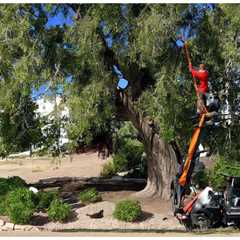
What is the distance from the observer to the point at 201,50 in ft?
55.9

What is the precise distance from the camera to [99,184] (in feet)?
80.2

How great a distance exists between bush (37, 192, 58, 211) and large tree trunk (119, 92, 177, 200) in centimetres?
330

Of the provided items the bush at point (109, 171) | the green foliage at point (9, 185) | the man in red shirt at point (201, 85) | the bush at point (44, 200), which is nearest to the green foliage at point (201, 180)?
the bush at point (44, 200)

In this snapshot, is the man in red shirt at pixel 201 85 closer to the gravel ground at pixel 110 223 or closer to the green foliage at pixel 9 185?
the gravel ground at pixel 110 223

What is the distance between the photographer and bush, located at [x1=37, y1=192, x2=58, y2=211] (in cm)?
1834

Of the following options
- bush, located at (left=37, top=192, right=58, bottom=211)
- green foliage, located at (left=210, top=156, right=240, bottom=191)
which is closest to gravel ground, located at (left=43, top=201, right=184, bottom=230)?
bush, located at (left=37, top=192, right=58, bottom=211)

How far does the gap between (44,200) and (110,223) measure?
7.32 ft

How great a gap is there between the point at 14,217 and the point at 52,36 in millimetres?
4814

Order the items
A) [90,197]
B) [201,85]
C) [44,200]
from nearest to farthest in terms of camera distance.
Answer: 1. [201,85]
2. [44,200]
3. [90,197]

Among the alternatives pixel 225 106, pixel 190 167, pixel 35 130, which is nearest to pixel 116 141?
pixel 35 130

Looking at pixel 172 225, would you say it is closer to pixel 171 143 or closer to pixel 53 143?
pixel 171 143

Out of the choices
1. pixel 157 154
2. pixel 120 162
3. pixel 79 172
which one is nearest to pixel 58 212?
pixel 157 154

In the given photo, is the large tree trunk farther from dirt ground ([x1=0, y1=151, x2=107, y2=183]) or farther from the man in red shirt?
dirt ground ([x1=0, y1=151, x2=107, y2=183])

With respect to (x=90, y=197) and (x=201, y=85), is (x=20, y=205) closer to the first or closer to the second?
(x=90, y=197)
